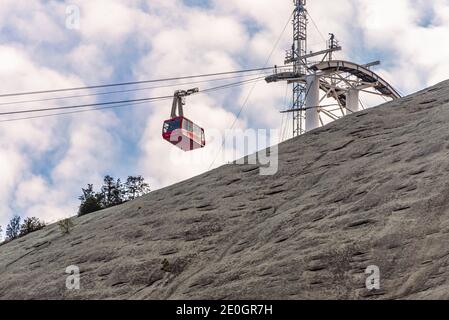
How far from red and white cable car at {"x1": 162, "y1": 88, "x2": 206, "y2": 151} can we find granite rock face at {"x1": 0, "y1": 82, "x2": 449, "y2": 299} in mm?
17427

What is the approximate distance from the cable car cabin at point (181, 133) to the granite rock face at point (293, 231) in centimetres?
1733

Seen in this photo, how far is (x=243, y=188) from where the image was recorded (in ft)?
105

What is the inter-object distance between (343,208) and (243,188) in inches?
353

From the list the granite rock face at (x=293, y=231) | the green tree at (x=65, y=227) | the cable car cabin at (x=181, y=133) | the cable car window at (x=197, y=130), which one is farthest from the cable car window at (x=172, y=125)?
the green tree at (x=65, y=227)

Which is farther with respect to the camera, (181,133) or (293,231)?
(181,133)

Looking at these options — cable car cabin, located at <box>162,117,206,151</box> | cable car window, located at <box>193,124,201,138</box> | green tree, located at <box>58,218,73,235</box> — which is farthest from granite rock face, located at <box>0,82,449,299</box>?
cable car window, located at <box>193,124,201,138</box>

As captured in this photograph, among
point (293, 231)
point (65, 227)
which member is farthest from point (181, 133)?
point (293, 231)

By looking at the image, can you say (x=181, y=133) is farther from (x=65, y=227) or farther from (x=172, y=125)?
(x=65, y=227)

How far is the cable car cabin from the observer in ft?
182

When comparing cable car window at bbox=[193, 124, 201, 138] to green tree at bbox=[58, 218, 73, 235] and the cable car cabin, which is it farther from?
green tree at bbox=[58, 218, 73, 235]

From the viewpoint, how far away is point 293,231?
23188 millimetres

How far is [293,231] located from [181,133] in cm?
3295

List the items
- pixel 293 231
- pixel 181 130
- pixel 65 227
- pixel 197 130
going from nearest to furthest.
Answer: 1. pixel 293 231
2. pixel 65 227
3. pixel 181 130
4. pixel 197 130

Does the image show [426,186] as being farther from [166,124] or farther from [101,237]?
[166,124]
